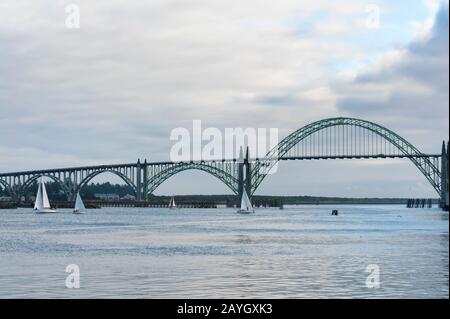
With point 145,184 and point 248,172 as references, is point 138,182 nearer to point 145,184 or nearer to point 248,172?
point 145,184

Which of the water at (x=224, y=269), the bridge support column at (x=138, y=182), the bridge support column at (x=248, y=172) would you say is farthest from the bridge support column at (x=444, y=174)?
the water at (x=224, y=269)

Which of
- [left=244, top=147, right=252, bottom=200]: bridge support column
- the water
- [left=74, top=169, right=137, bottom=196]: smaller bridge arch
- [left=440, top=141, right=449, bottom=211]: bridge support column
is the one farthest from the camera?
[left=74, top=169, right=137, bottom=196]: smaller bridge arch

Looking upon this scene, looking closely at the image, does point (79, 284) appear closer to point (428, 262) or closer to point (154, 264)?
point (154, 264)

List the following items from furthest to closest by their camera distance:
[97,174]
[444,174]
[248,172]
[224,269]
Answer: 1. [97,174]
2. [248,172]
3. [444,174]
4. [224,269]

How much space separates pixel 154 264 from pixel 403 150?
121 m

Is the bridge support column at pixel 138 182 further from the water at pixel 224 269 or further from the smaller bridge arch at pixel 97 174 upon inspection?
the water at pixel 224 269

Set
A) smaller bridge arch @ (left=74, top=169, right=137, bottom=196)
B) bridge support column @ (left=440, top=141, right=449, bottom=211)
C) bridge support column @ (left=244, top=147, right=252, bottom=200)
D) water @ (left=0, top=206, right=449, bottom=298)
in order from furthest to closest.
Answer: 1. smaller bridge arch @ (left=74, top=169, right=137, bottom=196)
2. bridge support column @ (left=244, top=147, right=252, bottom=200)
3. bridge support column @ (left=440, top=141, right=449, bottom=211)
4. water @ (left=0, top=206, right=449, bottom=298)

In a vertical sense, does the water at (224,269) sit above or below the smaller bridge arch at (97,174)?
below

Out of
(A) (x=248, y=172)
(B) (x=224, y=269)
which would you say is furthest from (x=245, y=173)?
(B) (x=224, y=269)

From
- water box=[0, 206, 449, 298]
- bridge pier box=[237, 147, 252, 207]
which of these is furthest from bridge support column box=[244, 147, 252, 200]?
water box=[0, 206, 449, 298]

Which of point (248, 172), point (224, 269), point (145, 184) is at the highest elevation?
point (248, 172)

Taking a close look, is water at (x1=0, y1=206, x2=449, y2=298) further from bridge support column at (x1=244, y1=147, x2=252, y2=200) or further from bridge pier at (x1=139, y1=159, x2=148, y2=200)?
bridge pier at (x1=139, y1=159, x2=148, y2=200)

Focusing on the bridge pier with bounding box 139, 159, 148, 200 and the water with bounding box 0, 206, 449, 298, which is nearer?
the water with bounding box 0, 206, 449, 298

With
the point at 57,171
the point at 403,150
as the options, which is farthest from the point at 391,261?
the point at 57,171
